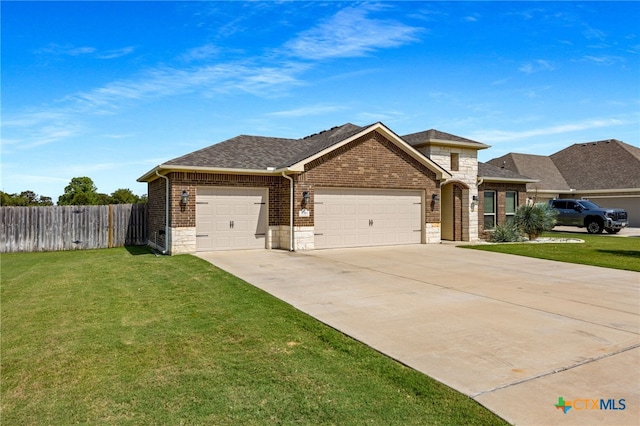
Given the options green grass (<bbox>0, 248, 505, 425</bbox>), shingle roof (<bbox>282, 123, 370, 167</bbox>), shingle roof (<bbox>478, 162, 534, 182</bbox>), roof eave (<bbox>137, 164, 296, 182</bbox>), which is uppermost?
shingle roof (<bbox>282, 123, 370, 167</bbox>)

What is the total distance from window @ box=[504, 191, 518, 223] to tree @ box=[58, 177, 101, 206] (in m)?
38.4

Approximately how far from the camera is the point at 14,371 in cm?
423

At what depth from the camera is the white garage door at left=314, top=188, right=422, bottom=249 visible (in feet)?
51.0

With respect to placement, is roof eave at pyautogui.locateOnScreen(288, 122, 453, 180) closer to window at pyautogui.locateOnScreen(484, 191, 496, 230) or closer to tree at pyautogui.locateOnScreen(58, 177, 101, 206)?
window at pyautogui.locateOnScreen(484, 191, 496, 230)

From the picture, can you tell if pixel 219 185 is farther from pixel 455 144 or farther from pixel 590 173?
pixel 590 173

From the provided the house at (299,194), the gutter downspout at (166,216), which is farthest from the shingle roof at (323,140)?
the gutter downspout at (166,216)

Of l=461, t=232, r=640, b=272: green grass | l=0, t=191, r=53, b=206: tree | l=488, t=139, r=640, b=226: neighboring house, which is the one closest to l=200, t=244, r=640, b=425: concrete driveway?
l=461, t=232, r=640, b=272: green grass

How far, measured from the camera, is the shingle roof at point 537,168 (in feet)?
104

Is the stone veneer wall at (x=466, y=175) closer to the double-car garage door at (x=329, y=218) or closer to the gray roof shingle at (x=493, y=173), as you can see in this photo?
the gray roof shingle at (x=493, y=173)

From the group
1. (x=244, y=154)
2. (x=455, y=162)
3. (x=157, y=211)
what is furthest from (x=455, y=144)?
(x=157, y=211)

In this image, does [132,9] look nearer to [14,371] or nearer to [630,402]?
[14,371]

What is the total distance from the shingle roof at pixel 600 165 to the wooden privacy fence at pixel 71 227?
107 ft

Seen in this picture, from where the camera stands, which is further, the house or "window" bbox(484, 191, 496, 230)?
"window" bbox(484, 191, 496, 230)

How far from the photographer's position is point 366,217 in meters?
16.3
